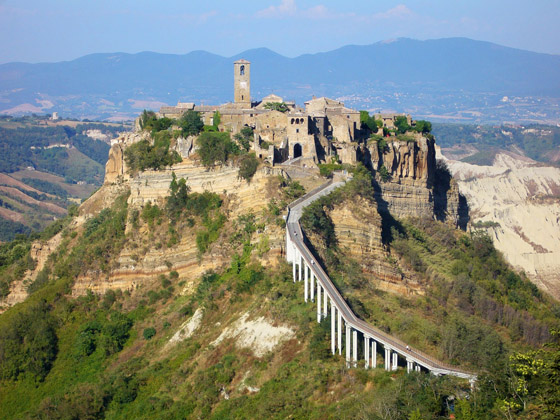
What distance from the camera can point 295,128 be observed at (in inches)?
1955

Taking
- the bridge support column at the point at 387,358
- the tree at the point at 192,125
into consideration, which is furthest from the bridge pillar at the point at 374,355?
the tree at the point at 192,125

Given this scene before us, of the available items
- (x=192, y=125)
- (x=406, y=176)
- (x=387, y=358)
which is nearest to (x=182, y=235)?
(x=192, y=125)

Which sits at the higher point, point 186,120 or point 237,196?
point 186,120

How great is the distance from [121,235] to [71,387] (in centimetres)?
1071

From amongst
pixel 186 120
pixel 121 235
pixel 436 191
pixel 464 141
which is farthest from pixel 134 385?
pixel 464 141

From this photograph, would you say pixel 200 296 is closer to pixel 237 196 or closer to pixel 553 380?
pixel 237 196

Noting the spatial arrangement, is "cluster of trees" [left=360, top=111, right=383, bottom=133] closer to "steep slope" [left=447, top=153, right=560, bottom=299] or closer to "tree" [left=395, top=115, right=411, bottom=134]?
"tree" [left=395, top=115, right=411, bottom=134]

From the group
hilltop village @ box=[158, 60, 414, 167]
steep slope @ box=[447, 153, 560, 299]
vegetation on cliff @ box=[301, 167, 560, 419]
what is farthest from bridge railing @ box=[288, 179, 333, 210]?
steep slope @ box=[447, 153, 560, 299]

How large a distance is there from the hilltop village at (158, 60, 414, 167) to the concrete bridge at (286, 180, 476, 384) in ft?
32.0

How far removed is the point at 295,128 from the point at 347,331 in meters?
18.7

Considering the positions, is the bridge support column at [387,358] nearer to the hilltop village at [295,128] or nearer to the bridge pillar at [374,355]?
the bridge pillar at [374,355]

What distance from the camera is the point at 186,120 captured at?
170 feet

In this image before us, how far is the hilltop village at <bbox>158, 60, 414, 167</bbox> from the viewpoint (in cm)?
4900

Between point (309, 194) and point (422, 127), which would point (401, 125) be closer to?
point (422, 127)
